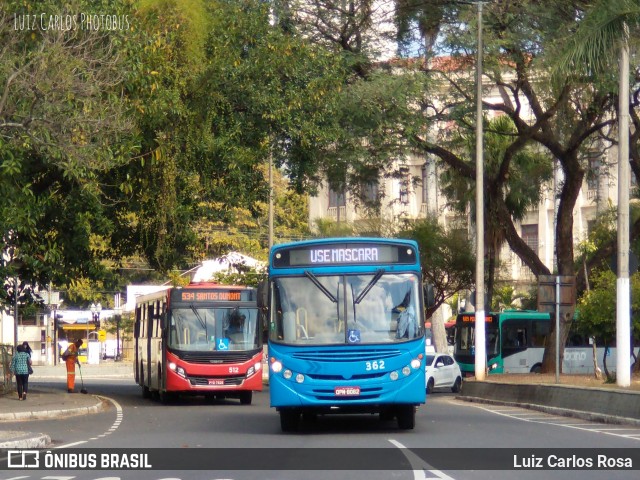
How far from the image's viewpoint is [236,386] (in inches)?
1174

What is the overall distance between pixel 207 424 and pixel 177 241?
9.54 meters

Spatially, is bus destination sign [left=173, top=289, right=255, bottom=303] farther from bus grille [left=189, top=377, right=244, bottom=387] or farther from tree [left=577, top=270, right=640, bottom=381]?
tree [left=577, top=270, right=640, bottom=381]

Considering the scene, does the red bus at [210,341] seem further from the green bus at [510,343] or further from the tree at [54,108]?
the green bus at [510,343]

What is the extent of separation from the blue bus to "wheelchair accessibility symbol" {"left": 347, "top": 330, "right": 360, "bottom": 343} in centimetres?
2

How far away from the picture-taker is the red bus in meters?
29.7

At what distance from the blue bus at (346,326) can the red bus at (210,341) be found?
1104cm

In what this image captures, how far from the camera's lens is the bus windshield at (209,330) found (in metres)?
30.0

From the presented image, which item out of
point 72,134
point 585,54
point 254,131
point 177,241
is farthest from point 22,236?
point 585,54

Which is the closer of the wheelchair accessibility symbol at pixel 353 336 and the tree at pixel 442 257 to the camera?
the wheelchair accessibility symbol at pixel 353 336

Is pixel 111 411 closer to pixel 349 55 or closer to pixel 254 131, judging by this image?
pixel 254 131

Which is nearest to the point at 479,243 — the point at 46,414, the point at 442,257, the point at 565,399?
the point at 565,399

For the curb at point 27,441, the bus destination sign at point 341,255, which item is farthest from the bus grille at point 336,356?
the curb at point 27,441

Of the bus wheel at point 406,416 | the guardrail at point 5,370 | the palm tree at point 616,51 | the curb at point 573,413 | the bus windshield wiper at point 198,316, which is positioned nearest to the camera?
the bus wheel at point 406,416

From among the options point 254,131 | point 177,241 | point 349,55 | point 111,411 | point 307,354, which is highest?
point 349,55
